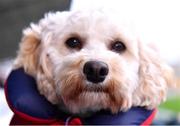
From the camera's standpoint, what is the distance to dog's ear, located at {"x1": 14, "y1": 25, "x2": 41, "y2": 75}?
1.14m

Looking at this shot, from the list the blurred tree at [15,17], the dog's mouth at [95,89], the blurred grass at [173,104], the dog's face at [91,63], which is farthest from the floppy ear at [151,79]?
the blurred tree at [15,17]

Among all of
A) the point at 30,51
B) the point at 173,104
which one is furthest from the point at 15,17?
the point at 30,51

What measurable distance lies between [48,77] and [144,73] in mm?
191

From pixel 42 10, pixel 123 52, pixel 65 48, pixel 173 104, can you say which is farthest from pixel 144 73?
pixel 42 10

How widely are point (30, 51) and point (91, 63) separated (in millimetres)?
190

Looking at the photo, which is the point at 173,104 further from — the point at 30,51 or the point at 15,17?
the point at 30,51

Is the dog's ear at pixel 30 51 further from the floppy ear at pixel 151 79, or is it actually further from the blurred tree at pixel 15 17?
the blurred tree at pixel 15 17

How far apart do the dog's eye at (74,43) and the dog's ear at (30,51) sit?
7 centimetres

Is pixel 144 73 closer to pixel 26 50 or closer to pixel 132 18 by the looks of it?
pixel 132 18

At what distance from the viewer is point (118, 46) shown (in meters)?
1.11

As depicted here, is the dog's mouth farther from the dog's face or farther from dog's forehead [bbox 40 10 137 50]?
dog's forehead [bbox 40 10 137 50]

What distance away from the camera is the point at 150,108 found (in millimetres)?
1122

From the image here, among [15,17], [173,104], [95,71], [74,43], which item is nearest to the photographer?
[95,71]

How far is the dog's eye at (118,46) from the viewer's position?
1106mm
